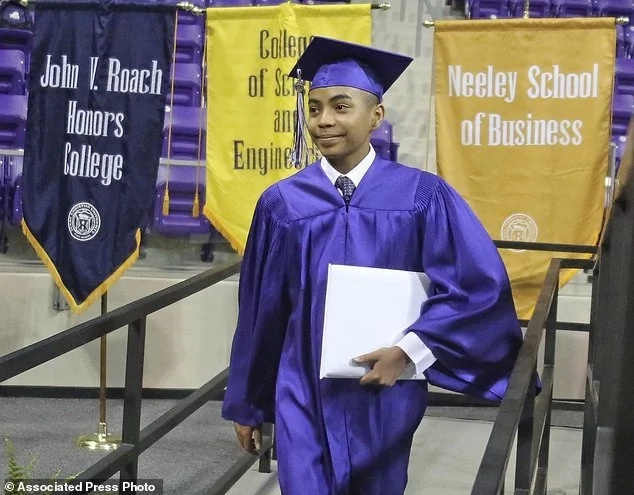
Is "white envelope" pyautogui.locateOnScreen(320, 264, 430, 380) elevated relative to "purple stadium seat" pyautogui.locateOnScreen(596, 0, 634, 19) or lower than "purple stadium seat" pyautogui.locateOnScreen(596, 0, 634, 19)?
lower

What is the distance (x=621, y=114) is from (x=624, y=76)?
1.07 ft

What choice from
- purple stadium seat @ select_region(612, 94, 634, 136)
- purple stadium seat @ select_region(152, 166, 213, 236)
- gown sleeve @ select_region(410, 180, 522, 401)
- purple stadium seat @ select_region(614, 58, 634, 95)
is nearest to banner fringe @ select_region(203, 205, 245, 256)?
purple stadium seat @ select_region(152, 166, 213, 236)

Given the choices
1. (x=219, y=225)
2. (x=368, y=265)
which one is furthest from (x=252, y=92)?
(x=368, y=265)

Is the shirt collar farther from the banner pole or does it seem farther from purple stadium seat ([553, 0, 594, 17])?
purple stadium seat ([553, 0, 594, 17])

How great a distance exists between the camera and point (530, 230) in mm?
4191

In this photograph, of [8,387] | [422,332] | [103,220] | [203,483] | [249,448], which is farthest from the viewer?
[8,387]

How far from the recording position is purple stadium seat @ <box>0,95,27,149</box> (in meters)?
5.19

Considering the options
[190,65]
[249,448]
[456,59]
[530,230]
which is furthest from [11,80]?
[249,448]

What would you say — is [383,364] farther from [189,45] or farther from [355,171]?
[189,45]

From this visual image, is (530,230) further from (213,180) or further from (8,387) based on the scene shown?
(8,387)

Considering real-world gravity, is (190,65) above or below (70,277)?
above

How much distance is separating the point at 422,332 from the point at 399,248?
0.17 meters

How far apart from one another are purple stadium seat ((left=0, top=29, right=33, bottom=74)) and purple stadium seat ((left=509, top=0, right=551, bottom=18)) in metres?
2.94

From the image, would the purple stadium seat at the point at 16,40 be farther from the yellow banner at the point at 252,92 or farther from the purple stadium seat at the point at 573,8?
the purple stadium seat at the point at 573,8
